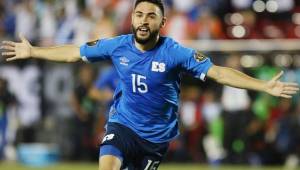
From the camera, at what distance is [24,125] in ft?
53.6

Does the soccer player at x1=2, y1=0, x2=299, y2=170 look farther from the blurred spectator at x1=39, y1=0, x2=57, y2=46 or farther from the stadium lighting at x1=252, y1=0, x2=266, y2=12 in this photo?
the stadium lighting at x1=252, y1=0, x2=266, y2=12

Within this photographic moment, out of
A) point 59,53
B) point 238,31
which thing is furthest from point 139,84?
point 238,31

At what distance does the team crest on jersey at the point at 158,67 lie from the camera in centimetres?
789

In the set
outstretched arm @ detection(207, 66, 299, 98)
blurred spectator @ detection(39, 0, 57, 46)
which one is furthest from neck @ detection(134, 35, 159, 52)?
blurred spectator @ detection(39, 0, 57, 46)

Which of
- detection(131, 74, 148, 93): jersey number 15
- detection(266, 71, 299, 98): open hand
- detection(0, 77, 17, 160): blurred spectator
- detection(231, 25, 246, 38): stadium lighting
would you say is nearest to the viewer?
detection(266, 71, 299, 98): open hand

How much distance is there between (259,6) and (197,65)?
9810 millimetres

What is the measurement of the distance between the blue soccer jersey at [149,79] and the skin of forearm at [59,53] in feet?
0.36

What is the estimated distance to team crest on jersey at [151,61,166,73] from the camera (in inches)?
311

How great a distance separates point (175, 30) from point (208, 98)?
61.6 inches

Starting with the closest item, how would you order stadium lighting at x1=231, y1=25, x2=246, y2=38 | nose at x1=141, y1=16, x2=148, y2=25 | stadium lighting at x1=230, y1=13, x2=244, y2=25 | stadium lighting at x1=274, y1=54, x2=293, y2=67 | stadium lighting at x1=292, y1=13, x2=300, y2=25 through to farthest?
1. nose at x1=141, y1=16, x2=148, y2=25
2. stadium lighting at x1=274, y1=54, x2=293, y2=67
3. stadium lighting at x1=231, y1=25, x2=246, y2=38
4. stadium lighting at x1=292, y1=13, x2=300, y2=25
5. stadium lighting at x1=230, y1=13, x2=244, y2=25

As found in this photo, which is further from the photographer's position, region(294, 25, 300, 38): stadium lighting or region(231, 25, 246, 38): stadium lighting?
region(231, 25, 246, 38): stadium lighting

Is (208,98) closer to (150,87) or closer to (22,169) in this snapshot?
(22,169)

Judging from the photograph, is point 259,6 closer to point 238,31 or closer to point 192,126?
point 238,31

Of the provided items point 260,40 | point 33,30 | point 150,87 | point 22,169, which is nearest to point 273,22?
point 260,40
